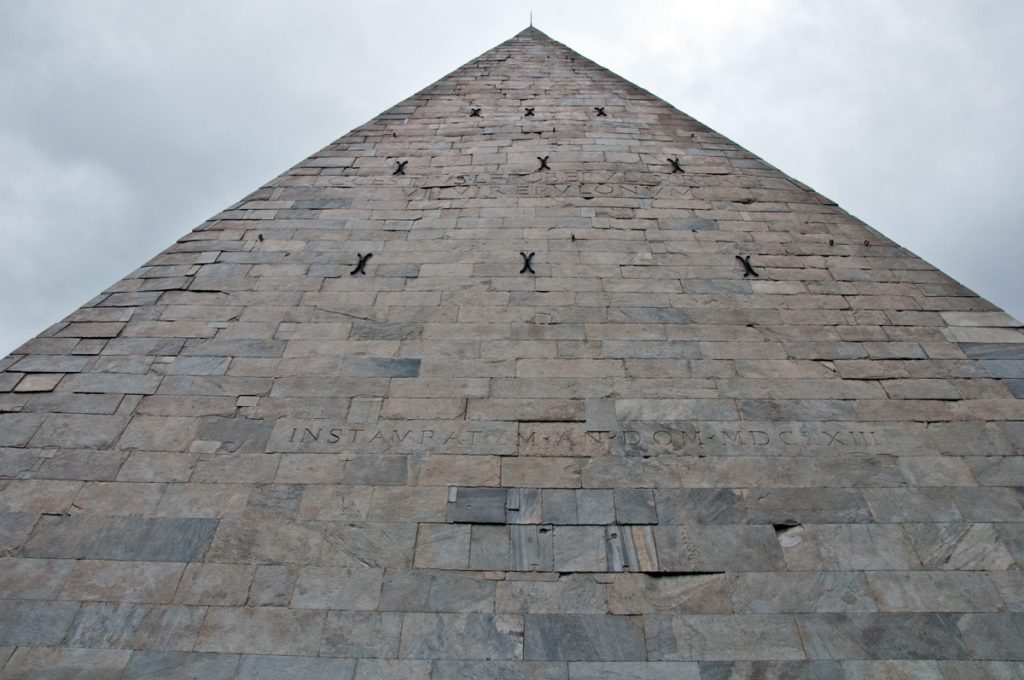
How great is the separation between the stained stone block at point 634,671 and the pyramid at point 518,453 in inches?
0.5

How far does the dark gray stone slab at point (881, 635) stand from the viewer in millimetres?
3320

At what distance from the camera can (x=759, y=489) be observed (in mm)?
4094

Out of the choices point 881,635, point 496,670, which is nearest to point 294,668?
point 496,670

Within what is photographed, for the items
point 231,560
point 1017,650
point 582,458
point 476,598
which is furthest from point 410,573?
point 1017,650

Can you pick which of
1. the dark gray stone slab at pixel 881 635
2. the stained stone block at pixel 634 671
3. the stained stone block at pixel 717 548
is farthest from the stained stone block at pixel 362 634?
the dark gray stone slab at pixel 881 635

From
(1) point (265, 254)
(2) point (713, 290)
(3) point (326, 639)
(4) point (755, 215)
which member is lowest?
(3) point (326, 639)

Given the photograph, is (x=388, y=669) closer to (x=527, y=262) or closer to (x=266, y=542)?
(x=266, y=542)

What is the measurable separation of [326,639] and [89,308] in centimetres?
387

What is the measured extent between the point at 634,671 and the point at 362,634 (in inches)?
56.1

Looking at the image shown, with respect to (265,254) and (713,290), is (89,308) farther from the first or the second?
(713,290)

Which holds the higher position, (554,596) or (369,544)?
(369,544)

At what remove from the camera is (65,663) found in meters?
3.28

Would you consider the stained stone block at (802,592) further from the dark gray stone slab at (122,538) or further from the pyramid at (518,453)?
the dark gray stone slab at (122,538)

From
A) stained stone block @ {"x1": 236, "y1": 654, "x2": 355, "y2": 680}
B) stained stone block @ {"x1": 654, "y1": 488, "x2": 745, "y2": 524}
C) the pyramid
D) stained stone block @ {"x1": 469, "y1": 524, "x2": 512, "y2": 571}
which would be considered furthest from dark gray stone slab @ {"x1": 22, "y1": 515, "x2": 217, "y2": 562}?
stained stone block @ {"x1": 654, "y1": 488, "x2": 745, "y2": 524}
